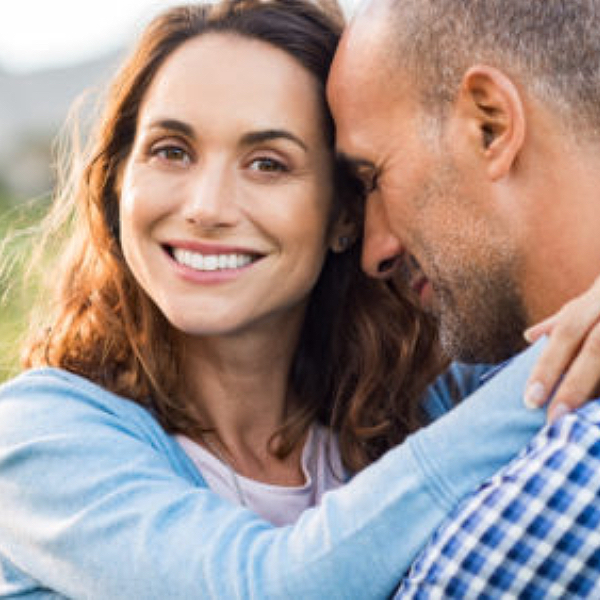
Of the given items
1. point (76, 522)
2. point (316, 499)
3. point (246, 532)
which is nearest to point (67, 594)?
point (76, 522)

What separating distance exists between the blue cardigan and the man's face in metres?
0.46

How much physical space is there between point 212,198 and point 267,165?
0.17m

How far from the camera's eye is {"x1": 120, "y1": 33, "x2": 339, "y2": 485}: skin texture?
8.08 feet

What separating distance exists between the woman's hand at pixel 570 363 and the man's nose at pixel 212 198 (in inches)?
32.9

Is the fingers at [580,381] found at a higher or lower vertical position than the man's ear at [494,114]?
lower

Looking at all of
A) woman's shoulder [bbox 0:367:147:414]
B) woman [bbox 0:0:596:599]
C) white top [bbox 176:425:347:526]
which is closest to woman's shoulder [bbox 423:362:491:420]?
woman [bbox 0:0:596:599]

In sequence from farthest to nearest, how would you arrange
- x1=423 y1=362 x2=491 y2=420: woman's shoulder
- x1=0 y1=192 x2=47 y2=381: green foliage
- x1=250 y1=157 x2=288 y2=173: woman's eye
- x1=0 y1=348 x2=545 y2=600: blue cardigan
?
x1=0 y1=192 x2=47 y2=381: green foliage, x1=423 y1=362 x2=491 y2=420: woman's shoulder, x1=250 y1=157 x2=288 y2=173: woman's eye, x1=0 y1=348 x2=545 y2=600: blue cardigan

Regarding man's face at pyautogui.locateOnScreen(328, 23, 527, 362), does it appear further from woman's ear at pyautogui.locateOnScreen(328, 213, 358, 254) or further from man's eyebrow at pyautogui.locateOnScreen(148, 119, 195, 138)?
man's eyebrow at pyautogui.locateOnScreen(148, 119, 195, 138)

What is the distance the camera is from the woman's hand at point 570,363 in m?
1.78

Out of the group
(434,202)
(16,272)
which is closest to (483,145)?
(434,202)

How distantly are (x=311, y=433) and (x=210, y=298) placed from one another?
1.62 feet

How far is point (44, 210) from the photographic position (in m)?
3.35

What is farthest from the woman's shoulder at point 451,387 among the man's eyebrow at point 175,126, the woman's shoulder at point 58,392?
the man's eyebrow at point 175,126

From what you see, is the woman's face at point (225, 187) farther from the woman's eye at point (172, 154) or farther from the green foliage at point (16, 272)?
the green foliage at point (16, 272)
